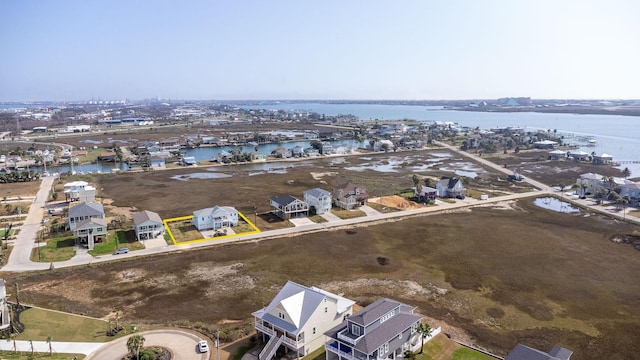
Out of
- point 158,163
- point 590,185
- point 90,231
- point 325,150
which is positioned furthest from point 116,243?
point 325,150

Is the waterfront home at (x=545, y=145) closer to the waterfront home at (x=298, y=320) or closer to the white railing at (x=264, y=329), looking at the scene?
the waterfront home at (x=298, y=320)

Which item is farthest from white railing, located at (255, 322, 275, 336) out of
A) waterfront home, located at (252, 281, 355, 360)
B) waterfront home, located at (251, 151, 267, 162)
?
waterfront home, located at (251, 151, 267, 162)

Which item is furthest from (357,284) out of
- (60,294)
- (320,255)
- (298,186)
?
(298,186)

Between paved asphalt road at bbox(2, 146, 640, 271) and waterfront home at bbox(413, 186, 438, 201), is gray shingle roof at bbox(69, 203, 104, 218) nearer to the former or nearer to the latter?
paved asphalt road at bbox(2, 146, 640, 271)

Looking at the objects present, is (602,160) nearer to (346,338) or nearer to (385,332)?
(385,332)

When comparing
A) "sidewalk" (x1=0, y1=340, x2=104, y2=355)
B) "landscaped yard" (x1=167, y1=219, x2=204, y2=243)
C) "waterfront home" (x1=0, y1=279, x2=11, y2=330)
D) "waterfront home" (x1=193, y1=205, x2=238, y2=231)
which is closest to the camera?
"sidewalk" (x1=0, y1=340, x2=104, y2=355)

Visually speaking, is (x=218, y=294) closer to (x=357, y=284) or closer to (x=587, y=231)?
(x=357, y=284)
